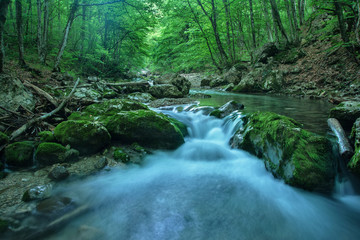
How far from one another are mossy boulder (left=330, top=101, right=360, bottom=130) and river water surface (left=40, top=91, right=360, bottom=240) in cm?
170

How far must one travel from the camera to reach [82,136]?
396 cm

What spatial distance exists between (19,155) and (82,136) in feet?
3.69

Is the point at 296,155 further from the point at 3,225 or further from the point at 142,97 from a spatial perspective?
the point at 142,97

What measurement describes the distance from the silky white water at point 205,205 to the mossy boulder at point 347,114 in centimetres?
170

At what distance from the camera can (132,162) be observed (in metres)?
4.14

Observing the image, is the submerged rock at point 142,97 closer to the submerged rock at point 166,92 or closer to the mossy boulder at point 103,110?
the submerged rock at point 166,92

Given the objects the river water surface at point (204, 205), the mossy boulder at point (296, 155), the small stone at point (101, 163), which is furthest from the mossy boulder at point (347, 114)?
the small stone at point (101, 163)

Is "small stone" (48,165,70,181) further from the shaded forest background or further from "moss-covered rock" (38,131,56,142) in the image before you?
the shaded forest background

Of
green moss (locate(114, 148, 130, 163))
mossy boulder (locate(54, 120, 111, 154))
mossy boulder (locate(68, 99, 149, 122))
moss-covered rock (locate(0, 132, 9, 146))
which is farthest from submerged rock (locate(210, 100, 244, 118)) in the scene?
moss-covered rock (locate(0, 132, 9, 146))

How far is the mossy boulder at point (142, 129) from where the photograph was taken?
4574 millimetres

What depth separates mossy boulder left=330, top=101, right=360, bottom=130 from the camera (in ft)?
11.9

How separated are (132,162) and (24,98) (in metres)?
3.87

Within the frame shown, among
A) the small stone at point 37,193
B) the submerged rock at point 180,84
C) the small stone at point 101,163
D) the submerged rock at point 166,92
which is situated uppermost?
the submerged rock at point 180,84

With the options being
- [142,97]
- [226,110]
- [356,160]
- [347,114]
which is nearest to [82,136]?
[226,110]
